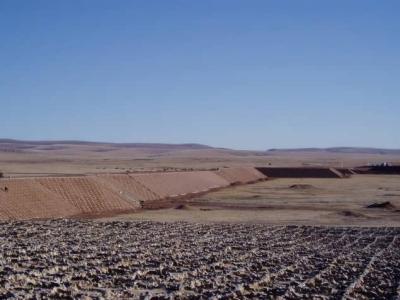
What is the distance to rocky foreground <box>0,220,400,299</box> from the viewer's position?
1538cm

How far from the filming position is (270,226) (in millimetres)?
33156

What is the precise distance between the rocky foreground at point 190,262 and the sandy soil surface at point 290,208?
7278 millimetres

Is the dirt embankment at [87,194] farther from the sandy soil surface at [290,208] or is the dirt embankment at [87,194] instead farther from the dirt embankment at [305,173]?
the dirt embankment at [305,173]

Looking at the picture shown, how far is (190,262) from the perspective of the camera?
64.4ft

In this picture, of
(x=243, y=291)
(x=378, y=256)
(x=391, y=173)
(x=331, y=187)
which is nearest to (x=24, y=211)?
(x=378, y=256)

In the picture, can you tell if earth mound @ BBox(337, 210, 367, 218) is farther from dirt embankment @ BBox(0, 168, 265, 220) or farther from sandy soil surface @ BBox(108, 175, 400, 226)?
dirt embankment @ BBox(0, 168, 265, 220)

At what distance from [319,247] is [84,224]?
1078 centimetres

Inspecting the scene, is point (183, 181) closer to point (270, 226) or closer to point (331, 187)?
point (331, 187)

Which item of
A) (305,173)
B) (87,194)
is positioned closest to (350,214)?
(87,194)

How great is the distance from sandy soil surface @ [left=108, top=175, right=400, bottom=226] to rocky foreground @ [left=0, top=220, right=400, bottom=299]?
23.9 ft

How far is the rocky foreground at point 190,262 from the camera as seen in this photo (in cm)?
1538

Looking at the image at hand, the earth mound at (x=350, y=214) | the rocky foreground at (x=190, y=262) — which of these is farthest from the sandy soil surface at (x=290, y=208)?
the rocky foreground at (x=190, y=262)

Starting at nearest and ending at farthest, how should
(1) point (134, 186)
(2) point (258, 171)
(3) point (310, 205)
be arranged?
(3) point (310, 205) → (1) point (134, 186) → (2) point (258, 171)

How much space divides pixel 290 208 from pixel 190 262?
87.5 feet
